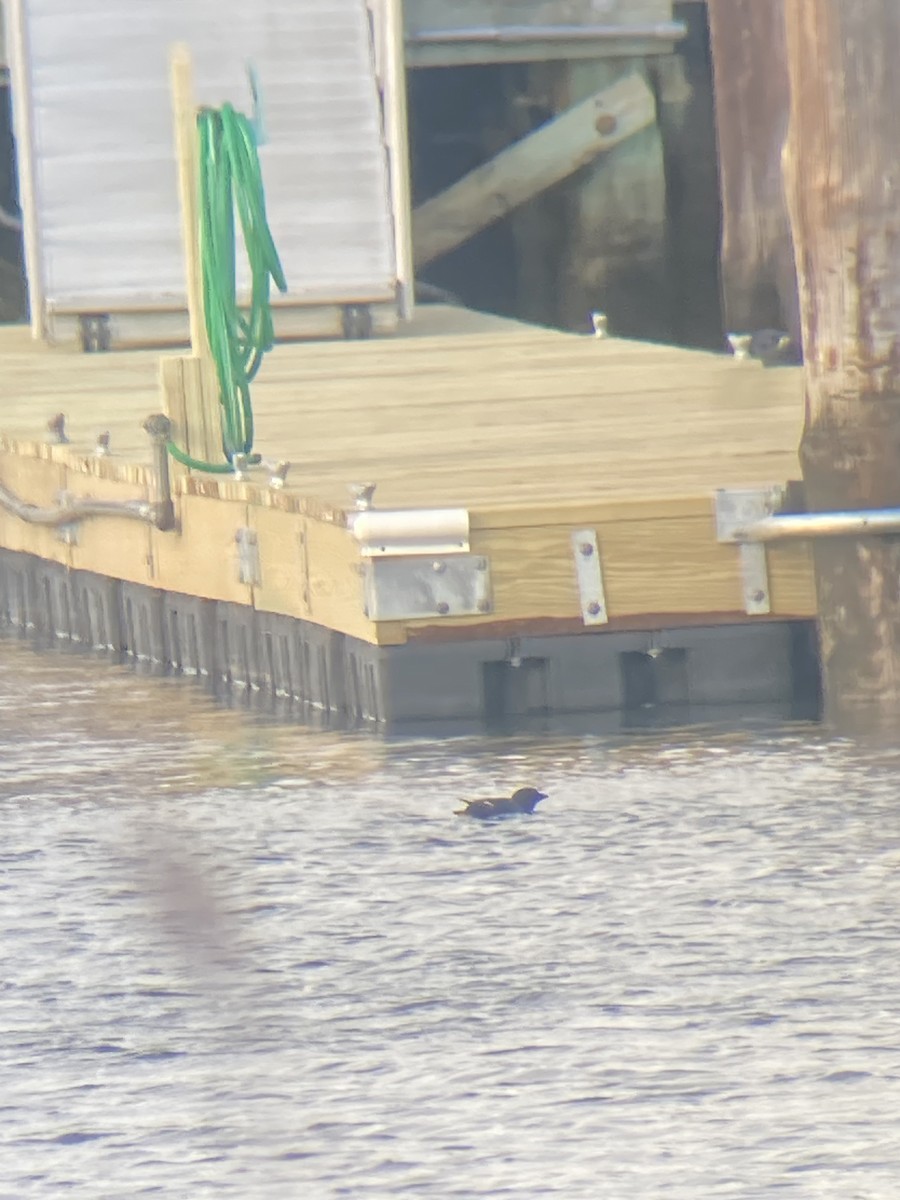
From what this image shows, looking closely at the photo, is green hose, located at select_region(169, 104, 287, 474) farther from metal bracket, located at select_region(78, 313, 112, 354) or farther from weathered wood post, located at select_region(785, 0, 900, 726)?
metal bracket, located at select_region(78, 313, 112, 354)

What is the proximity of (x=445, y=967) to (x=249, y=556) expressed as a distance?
3.16 metres

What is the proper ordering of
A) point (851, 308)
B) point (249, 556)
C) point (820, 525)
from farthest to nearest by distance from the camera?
point (249, 556) → point (820, 525) → point (851, 308)

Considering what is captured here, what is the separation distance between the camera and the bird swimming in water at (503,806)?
912 cm

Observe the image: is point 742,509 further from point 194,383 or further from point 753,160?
point 753,160

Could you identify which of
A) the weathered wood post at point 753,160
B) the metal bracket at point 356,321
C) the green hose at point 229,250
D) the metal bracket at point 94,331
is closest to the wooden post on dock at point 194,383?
the green hose at point 229,250

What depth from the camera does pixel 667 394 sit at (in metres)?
12.5

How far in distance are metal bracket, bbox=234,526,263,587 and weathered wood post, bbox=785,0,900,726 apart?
1.86 metres

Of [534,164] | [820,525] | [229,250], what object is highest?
[534,164]

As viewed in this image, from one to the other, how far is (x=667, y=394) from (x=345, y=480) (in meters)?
1.98

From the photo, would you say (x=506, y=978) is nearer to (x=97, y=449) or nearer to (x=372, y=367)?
(x=97, y=449)

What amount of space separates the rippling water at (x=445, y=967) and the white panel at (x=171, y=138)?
17.7 feet

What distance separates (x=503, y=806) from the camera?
9172 millimetres

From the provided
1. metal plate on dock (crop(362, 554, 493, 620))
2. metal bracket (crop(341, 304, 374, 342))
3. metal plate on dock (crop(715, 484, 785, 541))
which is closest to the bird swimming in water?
metal plate on dock (crop(362, 554, 493, 620))

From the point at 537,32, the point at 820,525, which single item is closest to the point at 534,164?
the point at 537,32
